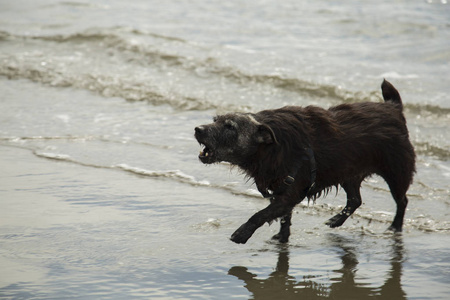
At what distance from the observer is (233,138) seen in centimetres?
518

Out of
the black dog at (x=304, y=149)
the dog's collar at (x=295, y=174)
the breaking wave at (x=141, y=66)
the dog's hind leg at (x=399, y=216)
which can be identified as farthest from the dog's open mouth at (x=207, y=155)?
the breaking wave at (x=141, y=66)

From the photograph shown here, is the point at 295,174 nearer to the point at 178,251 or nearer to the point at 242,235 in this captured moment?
the point at 242,235

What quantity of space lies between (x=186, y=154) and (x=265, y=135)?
10.1ft

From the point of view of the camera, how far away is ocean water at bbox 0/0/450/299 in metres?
4.82

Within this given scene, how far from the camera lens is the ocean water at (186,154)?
190 inches

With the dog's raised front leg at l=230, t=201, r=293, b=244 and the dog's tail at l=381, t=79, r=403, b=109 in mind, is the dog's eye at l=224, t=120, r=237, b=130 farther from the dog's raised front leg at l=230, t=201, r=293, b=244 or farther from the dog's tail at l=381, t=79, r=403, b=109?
the dog's tail at l=381, t=79, r=403, b=109

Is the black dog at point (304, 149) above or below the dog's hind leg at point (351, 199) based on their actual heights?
above

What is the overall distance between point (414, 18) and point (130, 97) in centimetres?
895

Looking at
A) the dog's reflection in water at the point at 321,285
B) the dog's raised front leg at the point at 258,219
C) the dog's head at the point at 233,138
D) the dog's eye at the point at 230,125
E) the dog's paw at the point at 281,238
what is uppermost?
the dog's eye at the point at 230,125

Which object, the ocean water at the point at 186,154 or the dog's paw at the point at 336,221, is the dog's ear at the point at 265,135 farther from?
the dog's paw at the point at 336,221

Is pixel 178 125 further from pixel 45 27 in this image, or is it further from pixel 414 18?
pixel 414 18

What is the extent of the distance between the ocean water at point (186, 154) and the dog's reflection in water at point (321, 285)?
16mm

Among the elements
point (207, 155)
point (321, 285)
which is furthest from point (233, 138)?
point (321, 285)

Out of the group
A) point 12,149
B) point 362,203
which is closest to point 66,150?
point 12,149
